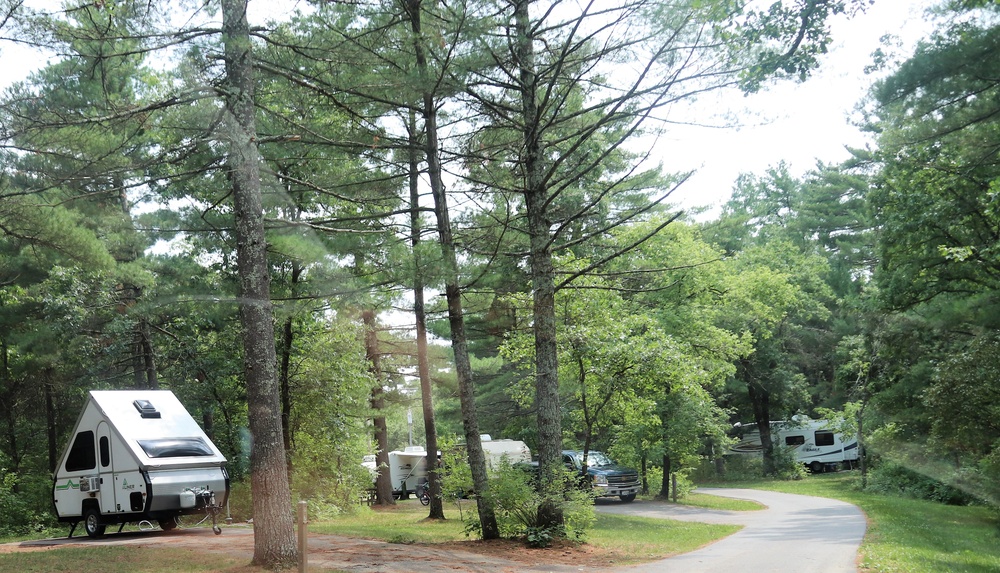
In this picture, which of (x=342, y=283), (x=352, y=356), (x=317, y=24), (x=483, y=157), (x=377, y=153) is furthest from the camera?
(x=352, y=356)

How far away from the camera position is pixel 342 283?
11555 millimetres

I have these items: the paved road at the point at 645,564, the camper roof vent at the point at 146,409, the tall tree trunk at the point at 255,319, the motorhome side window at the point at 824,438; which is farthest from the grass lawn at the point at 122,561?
the motorhome side window at the point at 824,438

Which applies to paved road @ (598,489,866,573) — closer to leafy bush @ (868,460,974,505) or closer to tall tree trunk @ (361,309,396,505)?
leafy bush @ (868,460,974,505)

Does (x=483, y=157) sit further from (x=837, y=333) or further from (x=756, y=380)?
(x=837, y=333)

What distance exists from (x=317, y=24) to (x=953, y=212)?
14340 millimetres

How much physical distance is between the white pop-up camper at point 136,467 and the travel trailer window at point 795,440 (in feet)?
115

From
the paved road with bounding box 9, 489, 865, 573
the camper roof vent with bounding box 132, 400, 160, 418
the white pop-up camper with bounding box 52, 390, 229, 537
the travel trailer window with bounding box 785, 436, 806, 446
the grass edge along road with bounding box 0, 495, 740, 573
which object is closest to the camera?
the grass edge along road with bounding box 0, 495, 740, 573

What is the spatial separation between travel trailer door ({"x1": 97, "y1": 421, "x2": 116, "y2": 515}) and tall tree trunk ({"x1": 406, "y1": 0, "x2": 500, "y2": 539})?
598cm

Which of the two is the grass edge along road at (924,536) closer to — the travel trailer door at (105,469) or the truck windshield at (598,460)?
the truck windshield at (598,460)

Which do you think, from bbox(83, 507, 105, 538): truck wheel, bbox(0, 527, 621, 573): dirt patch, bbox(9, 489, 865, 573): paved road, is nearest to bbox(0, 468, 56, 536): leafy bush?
bbox(83, 507, 105, 538): truck wheel

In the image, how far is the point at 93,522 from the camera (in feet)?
42.4

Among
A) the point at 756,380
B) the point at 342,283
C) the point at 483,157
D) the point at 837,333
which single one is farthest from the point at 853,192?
the point at 342,283

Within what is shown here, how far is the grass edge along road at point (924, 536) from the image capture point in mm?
10609

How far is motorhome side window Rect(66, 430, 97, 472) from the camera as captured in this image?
42.5ft
